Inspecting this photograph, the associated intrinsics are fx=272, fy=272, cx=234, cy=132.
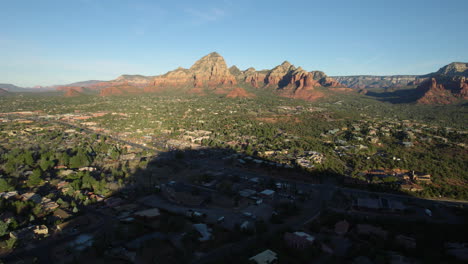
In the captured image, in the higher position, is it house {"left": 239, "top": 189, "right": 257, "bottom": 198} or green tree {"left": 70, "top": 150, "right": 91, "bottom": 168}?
green tree {"left": 70, "top": 150, "right": 91, "bottom": 168}

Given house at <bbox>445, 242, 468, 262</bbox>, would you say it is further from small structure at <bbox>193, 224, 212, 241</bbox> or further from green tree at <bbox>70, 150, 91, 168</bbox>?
green tree at <bbox>70, 150, 91, 168</bbox>

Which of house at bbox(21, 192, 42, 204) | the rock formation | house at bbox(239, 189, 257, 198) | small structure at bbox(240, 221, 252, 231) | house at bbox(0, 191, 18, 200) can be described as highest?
the rock formation

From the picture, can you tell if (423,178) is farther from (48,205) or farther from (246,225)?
(48,205)

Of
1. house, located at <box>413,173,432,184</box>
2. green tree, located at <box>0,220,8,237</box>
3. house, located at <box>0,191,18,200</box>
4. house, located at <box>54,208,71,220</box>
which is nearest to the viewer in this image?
green tree, located at <box>0,220,8,237</box>

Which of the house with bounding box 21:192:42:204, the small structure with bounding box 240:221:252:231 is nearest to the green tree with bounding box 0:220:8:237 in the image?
the house with bounding box 21:192:42:204

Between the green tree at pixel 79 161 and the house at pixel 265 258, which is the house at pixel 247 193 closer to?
the house at pixel 265 258

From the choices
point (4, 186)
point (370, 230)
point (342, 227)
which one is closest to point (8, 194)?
point (4, 186)

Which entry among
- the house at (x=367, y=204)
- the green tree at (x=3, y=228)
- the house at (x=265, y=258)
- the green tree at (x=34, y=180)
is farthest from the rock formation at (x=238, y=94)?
the house at (x=265, y=258)

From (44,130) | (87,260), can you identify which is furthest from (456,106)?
(44,130)
